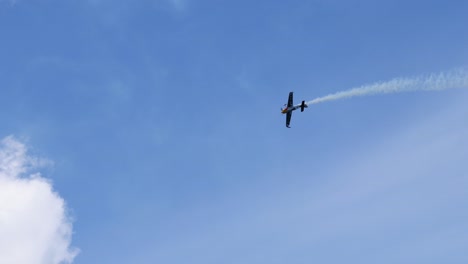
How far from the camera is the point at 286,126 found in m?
118

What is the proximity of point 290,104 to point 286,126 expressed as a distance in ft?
22.4

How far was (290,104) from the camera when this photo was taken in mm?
116188
